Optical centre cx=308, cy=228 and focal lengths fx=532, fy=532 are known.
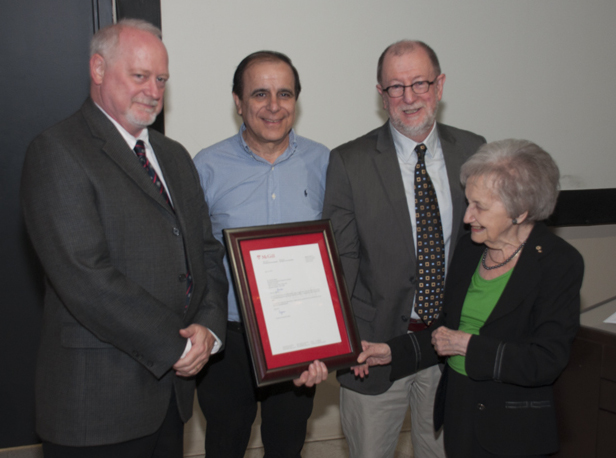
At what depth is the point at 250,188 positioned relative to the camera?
2168mm

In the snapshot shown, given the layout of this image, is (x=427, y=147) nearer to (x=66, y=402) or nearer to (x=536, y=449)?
(x=536, y=449)

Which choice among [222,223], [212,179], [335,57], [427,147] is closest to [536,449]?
[427,147]

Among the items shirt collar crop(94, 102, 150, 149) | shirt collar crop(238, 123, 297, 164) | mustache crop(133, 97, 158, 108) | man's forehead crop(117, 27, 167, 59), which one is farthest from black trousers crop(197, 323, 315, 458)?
man's forehead crop(117, 27, 167, 59)

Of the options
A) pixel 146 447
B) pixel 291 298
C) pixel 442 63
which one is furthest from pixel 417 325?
pixel 442 63

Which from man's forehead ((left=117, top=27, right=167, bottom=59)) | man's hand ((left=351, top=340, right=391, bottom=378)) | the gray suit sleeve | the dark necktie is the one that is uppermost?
man's forehead ((left=117, top=27, right=167, bottom=59))

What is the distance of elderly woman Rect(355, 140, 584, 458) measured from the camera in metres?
1.66

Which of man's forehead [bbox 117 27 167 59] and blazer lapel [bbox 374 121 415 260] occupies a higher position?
man's forehead [bbox 117 27 167 59]

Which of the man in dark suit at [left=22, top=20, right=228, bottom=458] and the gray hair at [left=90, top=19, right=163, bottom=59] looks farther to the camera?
the gray hair at [left=90, top=19, right=163, bottom=59]

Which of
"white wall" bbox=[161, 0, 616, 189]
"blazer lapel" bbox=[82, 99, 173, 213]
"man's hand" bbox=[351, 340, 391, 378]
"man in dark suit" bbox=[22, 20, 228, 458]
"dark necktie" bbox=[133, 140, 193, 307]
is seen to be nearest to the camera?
"man in dark suit" bbox=[22, 20, 228, 458]

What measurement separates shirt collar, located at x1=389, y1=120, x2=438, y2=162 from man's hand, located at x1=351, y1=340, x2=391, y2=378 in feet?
2.49

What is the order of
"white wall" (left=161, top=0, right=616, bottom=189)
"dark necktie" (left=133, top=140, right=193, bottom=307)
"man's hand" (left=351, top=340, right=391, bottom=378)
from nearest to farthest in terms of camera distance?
"dark necktie" (left=133, top=140, right=193, bottom=307)
"man's hand" (left=351, top=340, right=391, bottom=378)
"white wall" (left=161, top=0, right=616, bottom=189)

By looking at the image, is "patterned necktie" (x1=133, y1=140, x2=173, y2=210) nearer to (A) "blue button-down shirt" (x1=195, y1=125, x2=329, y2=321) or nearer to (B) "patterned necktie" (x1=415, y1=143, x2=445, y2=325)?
(A) "blue button-down shirt" (x1=195, y1=125, x2=329, y2=321)

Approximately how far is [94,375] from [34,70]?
2008mm

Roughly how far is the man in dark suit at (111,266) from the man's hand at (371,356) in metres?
0.60
